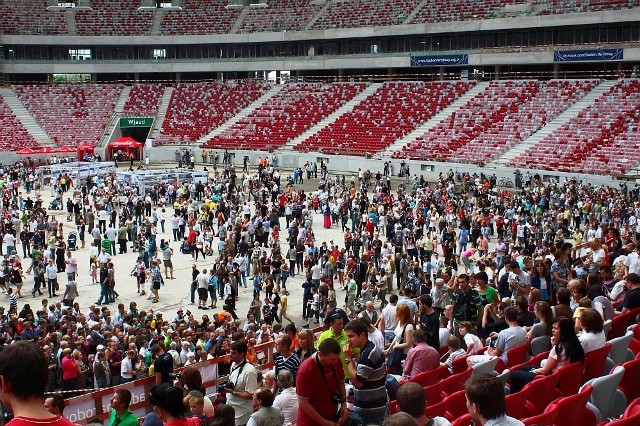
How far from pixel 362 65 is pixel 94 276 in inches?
1661

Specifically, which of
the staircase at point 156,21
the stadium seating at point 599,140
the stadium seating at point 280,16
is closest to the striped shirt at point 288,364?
the stadium seating at point 599,140

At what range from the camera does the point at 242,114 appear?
6425 centimetres

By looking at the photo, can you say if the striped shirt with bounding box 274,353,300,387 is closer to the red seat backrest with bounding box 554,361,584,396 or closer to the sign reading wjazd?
the red seat backrest with bounding box 554,361,584,396

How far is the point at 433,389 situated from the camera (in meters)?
9.18

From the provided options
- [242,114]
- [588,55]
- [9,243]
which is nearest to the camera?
[9,243]

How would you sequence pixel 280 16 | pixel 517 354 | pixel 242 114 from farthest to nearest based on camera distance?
pixel 280 16 < pixel 242 114 < pixel 517 354

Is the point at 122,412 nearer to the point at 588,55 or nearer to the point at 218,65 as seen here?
the point at 588,55

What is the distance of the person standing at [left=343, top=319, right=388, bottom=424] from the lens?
313 inches

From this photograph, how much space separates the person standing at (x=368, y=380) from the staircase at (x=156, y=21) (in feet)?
221

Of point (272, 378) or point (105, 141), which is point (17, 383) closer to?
point (272, 378)

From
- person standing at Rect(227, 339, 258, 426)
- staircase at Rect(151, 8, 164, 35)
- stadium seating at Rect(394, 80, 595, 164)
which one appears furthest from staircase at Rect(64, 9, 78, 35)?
person standing at Rect(227, 339, 258, 426)

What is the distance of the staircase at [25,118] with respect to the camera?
60.3 meters

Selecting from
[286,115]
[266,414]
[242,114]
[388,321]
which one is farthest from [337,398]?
[242,114]

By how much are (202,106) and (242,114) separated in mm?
4033
